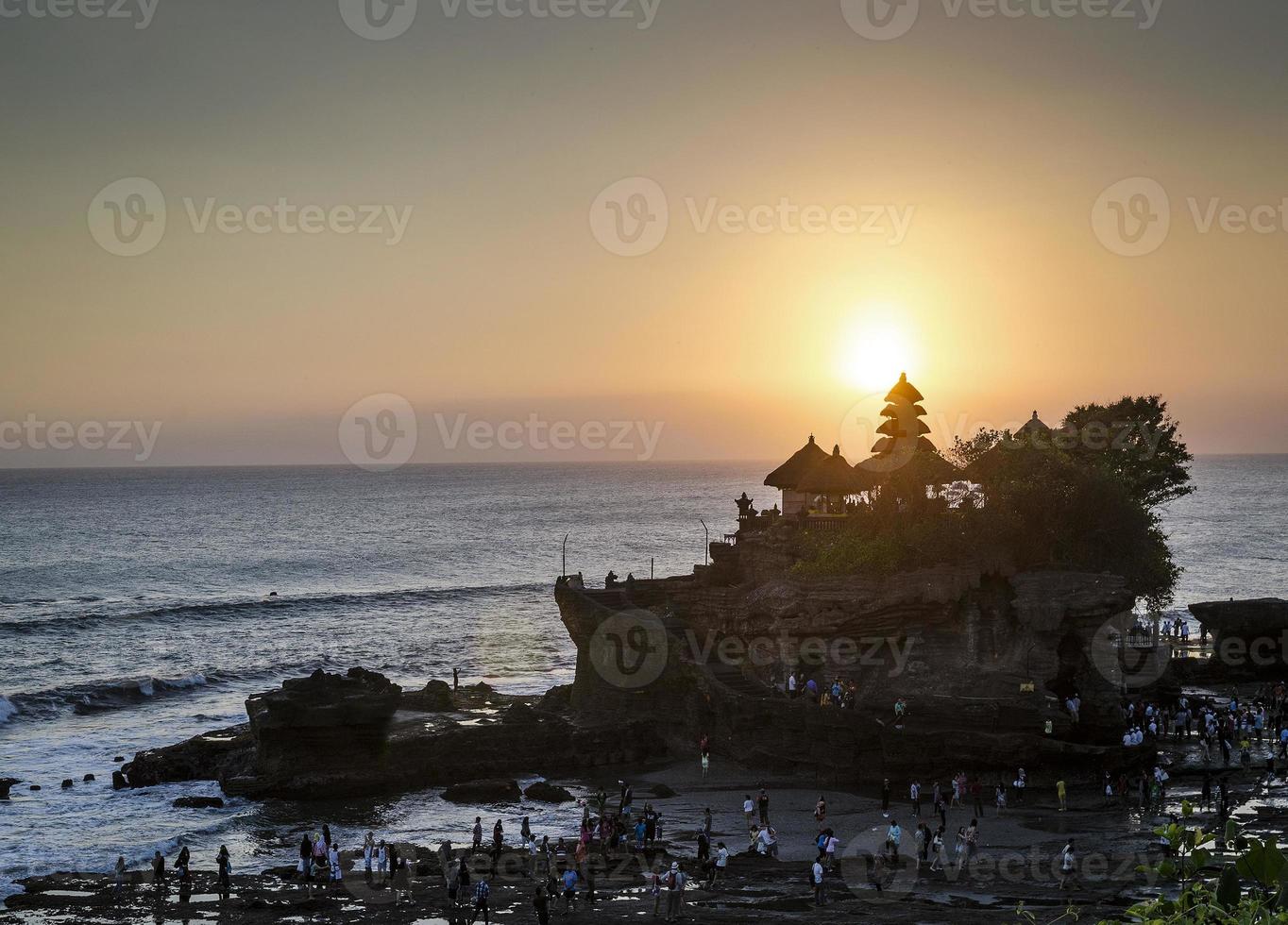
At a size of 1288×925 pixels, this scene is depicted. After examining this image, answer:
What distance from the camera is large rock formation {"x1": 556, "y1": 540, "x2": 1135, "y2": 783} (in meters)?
39.9

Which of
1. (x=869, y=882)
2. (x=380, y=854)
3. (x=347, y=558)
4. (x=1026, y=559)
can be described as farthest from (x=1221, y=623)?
(x=347, y=558)

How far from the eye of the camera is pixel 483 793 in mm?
42188

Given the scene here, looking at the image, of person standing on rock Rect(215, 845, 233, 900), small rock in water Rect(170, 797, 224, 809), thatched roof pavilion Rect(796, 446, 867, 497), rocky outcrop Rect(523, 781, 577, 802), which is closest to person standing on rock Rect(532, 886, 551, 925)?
person standing on rock Rect(215, 845, 233, 900)

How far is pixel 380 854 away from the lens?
3516cm

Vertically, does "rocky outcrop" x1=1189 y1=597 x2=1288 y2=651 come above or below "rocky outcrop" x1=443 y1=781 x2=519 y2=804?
above

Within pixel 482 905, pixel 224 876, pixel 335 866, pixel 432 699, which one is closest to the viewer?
pixel 482 905

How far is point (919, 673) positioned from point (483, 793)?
16.0 metres

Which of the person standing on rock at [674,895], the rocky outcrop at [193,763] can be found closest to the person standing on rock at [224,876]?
the rocky outcrop at [193,763]

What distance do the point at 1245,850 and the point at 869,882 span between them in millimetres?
26014

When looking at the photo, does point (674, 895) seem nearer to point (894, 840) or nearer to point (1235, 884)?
point (894, 840)

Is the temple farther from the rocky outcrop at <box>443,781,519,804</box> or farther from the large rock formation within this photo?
the rocky outcrop at <box>443,781,519,804</box>

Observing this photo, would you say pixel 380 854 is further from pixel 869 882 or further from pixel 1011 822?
pixel 1011 822

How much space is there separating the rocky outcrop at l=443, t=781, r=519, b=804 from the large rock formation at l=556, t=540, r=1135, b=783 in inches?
287

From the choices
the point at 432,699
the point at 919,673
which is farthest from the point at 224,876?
the point at 919,673
